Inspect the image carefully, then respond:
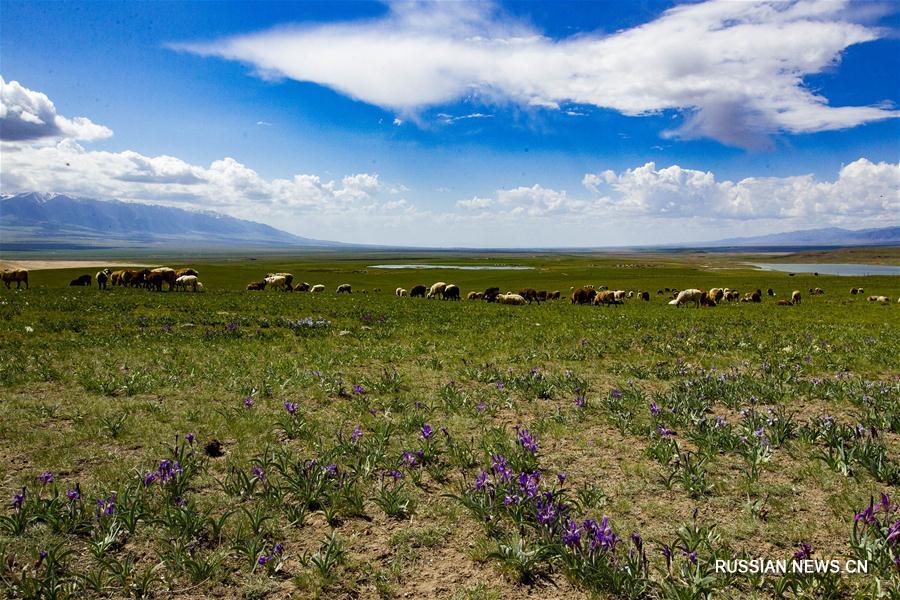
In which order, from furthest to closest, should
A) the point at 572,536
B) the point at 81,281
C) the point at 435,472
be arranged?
1. the point at 81,281
2. the point at 435,472
3. the point at 572,536

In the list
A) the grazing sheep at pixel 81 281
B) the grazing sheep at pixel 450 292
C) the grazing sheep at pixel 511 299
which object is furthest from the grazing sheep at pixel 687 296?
the grazing sheep at pixel 81 281

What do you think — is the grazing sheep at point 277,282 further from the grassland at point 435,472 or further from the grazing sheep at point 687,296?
the grazing sheep at point 687,296

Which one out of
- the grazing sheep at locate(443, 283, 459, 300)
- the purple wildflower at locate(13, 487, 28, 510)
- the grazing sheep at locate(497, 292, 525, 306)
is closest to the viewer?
the purple wildflower at locate(13, 487, 28, 510)

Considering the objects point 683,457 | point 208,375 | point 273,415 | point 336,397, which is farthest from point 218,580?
point 208,375

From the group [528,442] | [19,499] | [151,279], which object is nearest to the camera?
[19,499]

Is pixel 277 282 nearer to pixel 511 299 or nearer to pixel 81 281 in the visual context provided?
pixel 81 281

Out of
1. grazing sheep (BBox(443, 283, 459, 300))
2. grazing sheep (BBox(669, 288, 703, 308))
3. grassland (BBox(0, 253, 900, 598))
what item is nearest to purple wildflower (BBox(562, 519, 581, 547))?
grassland (BBox(0, 253, 900, 598))

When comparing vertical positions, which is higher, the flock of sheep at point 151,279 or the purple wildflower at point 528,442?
the flock of sheep at point 151,279

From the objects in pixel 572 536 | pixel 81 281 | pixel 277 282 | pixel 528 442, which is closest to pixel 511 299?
pixel 277 282

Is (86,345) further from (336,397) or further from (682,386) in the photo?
(682,386)

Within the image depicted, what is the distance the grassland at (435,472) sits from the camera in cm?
436

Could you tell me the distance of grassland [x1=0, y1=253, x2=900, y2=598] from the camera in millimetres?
4359

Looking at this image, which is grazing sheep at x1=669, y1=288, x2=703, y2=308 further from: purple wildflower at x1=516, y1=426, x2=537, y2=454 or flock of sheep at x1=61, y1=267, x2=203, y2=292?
flock of sheep at x1=61, y1=267, x2=203, y2=292

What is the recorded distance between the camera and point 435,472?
650cm
